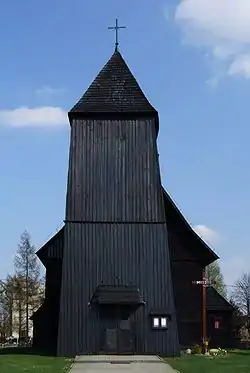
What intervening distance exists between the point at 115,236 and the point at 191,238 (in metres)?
8.36

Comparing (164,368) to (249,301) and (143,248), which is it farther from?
(249,301)

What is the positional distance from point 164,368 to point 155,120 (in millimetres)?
14604

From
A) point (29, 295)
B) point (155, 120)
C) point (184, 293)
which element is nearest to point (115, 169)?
point (155, 120)

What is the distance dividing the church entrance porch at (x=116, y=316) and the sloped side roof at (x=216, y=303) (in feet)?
42.1

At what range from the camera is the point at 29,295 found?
60.8 meters

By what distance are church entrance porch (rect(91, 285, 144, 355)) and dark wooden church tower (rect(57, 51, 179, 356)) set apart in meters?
0.05

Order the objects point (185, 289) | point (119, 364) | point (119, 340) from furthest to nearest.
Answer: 1. point (185, 289)
2. point (119, 340)
3. point (119, 364)

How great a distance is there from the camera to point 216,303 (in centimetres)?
4444

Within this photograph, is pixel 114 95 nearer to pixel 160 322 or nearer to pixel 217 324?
pixel 160 322

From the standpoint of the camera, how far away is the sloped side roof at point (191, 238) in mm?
39125

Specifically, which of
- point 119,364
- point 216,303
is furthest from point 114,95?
point 216,303

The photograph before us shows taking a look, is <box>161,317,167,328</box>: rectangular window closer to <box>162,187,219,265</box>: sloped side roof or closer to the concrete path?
the concrete path

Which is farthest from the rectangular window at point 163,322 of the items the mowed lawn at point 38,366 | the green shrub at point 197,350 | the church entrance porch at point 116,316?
the mowed lawn at point 38,366

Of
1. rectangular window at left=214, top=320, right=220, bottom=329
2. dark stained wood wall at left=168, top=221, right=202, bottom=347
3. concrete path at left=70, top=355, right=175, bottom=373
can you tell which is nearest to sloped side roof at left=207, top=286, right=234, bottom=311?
rectangular window at left=214, top=320, right=220, bottom=329
